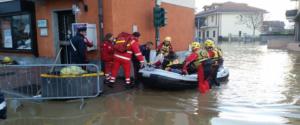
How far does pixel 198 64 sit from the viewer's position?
361 inches

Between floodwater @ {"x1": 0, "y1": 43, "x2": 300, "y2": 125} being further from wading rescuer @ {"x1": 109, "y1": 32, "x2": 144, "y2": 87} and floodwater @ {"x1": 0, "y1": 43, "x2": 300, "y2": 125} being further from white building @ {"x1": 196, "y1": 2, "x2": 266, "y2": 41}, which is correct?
white building @ {"x1": 196, "y1": 2, "x2": 266, "y2": 41}

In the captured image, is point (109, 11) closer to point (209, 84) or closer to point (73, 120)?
point (209, 84)

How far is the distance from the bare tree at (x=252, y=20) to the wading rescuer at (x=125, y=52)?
54312mm

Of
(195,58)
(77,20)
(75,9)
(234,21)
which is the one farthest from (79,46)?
(234,21)

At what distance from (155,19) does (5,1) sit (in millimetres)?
6138

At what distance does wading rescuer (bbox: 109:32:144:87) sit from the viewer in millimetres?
9109

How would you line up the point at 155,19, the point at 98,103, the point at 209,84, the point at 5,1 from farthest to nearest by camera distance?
the point at 5,1
the point at 155,19
the point at 209,84
the point at 98,103

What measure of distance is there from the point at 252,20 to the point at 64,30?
2090 inches

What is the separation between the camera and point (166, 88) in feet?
30.2

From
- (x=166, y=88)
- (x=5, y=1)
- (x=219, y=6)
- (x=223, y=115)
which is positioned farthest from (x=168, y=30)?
(x=219, y=6)

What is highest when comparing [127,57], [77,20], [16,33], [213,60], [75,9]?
[75,9]

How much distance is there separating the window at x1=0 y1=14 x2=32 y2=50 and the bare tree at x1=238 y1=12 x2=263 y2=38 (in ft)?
171

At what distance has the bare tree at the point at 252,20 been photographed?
6041 cm

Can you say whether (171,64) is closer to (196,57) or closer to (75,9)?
(196,57)
